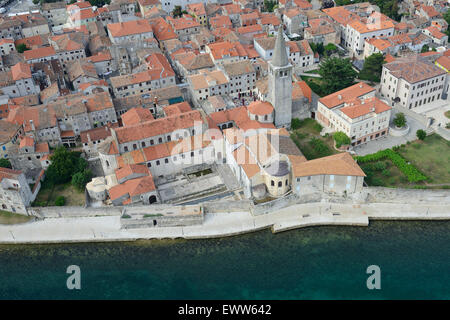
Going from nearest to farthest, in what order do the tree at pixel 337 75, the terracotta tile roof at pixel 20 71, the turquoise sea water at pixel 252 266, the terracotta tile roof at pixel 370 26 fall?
the turquoise sea water at pixel 252 266, the tree at pixel 337 75, the terracotta tile roof at pixel 20 71, the terracotta tile roof at pixel 370 26

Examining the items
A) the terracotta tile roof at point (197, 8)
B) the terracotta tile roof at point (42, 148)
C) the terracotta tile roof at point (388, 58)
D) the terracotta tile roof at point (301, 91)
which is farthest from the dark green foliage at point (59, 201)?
the terracotta tile roof at point (388, 58)

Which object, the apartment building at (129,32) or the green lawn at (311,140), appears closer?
the green lawn at (311,140)

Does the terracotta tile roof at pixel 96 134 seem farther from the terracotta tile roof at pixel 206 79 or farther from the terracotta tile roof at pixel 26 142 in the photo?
the terracotta tile roof at pixel 206 79

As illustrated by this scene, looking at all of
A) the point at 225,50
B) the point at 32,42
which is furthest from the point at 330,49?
the point at 32,42

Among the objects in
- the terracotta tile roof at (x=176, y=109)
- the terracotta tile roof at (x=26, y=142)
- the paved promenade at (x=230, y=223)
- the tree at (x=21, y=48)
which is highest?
the tree at (x=21, y=48)

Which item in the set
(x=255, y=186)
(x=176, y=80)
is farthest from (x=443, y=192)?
(x=176, y=80)

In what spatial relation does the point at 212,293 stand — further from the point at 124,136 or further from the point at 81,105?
the point at 81,105

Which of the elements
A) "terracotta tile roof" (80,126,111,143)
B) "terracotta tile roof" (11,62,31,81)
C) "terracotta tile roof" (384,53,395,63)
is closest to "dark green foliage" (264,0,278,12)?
"terracotta tile roof" (384,53,395,63)
